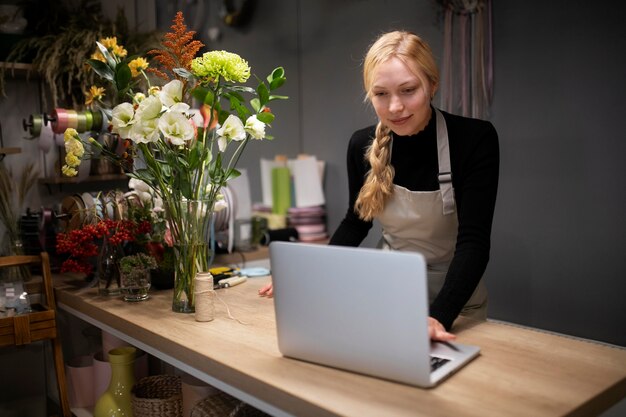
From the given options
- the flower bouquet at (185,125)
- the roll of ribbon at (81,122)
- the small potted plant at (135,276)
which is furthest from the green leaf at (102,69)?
the roll of ribbon at (81,122)

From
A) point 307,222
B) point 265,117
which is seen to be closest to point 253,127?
point 265,117

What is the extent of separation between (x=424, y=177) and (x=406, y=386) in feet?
2.74

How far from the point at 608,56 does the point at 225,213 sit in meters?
1.79

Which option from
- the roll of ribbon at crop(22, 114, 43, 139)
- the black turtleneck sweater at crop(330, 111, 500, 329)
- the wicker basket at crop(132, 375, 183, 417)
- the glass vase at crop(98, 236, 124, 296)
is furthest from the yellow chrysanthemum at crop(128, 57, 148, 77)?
the wicker basket at crop(132, 375, 183, 417)

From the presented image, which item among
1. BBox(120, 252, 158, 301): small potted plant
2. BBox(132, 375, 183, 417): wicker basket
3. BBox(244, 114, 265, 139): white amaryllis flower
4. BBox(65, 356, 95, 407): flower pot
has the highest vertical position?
BBox(244, 114, 265, 139): white amaryllis flower

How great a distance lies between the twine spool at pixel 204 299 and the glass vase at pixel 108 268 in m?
0.52

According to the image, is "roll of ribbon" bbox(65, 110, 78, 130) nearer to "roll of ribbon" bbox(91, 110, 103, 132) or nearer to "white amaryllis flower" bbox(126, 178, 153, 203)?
"roll of ribbon" bbox(91, 110, 103, 132)

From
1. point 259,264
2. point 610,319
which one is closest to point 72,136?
point 259,264

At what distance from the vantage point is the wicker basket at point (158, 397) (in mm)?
1854

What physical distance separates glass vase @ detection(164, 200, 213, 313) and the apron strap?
26.5 inches

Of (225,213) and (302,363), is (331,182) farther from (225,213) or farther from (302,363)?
(302,363)

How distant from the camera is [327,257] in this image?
3.95 feet

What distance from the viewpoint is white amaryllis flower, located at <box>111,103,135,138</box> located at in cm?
164

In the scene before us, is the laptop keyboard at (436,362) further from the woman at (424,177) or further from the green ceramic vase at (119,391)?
the green ceramic vase at (119,391)
